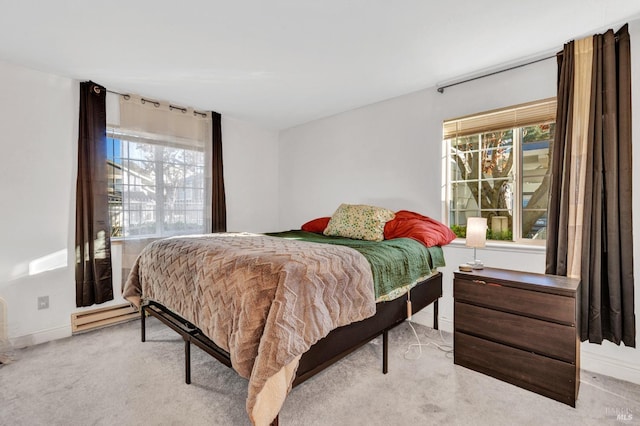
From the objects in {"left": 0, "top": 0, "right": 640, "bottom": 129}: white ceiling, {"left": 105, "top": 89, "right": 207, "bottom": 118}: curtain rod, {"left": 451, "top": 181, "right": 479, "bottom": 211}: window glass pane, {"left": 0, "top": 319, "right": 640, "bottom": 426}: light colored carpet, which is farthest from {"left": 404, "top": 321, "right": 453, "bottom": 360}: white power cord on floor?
{"left": 105, "top": 89, "right": 207, "bottom": 118}: curtain rod

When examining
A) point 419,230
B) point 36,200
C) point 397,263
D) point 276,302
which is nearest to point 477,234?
point 419,230

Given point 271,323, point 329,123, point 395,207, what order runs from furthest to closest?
1. point 329,123
2. point 395,207
3. point 271,323

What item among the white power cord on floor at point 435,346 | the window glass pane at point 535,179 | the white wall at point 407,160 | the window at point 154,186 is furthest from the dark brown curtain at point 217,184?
the window glass pane at point 535,179

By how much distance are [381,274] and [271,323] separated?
83 cm

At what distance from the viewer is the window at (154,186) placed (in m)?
2.91

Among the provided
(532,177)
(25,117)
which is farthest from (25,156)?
(532,177)

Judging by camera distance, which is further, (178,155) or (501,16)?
(178,155)

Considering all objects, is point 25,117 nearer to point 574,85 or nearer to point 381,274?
point 381,274

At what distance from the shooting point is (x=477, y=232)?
82.9 inches

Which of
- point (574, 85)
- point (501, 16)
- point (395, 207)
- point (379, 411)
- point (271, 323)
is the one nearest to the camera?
point (271, 323)

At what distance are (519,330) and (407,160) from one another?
177 centimetres

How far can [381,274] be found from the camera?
1845 millimetres

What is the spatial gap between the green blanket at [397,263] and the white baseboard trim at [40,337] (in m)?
2.63

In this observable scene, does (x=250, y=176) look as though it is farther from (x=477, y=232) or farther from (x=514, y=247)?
(x=514, y=247)
